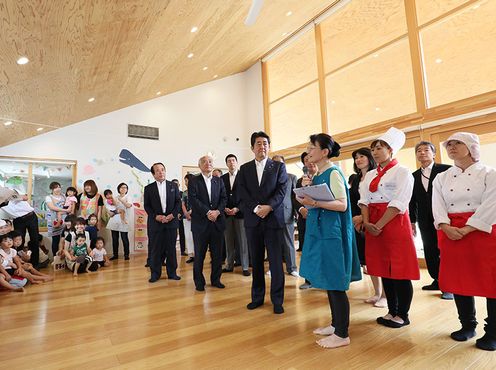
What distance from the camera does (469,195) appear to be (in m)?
1.64

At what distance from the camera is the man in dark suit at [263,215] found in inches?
89.7

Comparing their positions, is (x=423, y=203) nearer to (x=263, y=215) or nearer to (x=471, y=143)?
(x=471, y=143)

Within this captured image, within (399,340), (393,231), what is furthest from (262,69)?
(399,340)

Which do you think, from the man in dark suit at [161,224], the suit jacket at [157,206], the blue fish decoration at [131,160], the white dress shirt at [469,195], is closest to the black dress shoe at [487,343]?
the white dress shirt at [469,195]

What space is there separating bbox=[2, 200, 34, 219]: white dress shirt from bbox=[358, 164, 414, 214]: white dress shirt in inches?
191

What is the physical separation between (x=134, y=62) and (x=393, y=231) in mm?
3971

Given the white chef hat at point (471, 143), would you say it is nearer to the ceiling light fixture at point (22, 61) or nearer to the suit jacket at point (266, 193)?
the suit jacket at point (266, 193)

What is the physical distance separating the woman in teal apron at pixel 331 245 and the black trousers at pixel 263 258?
22.0 inches

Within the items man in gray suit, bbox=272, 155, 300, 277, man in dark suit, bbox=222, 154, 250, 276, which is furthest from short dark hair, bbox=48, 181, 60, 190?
man in gray suit, bbox=272, 155, 300, 277

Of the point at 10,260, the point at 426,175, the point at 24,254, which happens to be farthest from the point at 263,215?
the point at 24,254

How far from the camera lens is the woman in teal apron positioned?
5.31ft

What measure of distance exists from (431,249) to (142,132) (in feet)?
19.1

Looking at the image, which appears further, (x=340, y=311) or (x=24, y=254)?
(x=24, y=254)

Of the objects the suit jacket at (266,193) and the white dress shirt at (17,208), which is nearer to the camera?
the suit jacket at (266,193)
